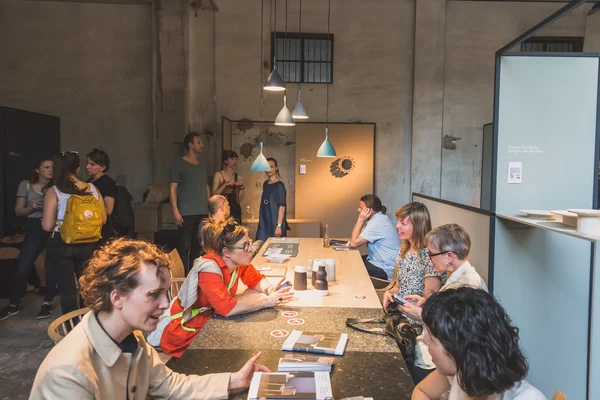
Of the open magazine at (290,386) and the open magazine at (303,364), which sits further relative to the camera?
the open magazine at (303,364)

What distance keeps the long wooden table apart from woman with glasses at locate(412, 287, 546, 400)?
32cm

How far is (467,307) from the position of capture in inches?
52.6

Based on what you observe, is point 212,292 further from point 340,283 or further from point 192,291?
point 340,283

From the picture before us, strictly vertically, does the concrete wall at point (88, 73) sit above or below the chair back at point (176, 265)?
above

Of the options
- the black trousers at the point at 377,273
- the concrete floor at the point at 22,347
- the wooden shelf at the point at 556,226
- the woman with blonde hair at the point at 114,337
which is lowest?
the concrete floor at the point at 22,347

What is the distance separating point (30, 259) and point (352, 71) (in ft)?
17.0

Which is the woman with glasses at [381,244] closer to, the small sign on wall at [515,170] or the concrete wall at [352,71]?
the small sign on wall at [515,170]

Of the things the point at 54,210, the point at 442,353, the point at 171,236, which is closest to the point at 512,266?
the point at 442,353

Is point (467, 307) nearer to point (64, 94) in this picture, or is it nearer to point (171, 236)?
point (171, 236)

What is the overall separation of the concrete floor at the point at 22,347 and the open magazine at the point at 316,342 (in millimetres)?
2111

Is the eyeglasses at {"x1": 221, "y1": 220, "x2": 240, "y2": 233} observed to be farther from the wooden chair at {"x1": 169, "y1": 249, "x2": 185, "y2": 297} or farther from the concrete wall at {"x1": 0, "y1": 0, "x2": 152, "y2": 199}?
the concrete wall at {"x1": 0, "y1": 0, "x2": 152, "y2": 199}

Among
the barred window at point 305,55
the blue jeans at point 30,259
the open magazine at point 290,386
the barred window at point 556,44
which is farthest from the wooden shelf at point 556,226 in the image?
the barred window at point 556,44

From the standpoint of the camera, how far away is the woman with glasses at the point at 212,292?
7.91ft

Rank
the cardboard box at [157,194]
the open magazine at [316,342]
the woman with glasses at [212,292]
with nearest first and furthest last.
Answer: the open magazine at [316,342]
the woman with glasses at [212,292]
the cardboard box at [157,194]
